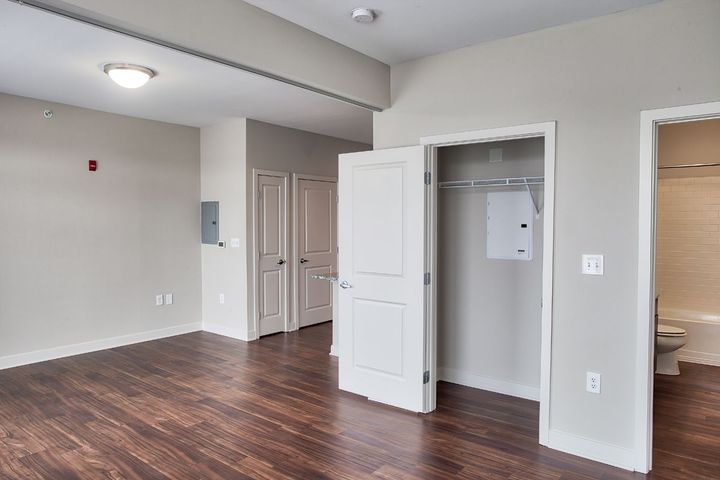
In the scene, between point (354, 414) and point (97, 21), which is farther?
point (354, 414)

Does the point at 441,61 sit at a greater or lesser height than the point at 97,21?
greater

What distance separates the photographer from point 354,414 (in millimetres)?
3523

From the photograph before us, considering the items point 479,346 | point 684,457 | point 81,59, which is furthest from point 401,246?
point 81,59

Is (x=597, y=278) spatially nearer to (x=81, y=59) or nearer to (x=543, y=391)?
(x=543, y=391)

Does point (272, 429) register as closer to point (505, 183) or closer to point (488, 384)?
point (488, 384)

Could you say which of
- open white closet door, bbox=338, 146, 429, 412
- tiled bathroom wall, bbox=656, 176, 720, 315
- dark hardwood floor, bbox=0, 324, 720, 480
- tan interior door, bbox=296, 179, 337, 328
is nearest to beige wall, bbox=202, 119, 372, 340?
tan interior door, bbox=296, 179, 337, 328

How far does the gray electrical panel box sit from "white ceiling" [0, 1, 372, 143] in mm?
1029

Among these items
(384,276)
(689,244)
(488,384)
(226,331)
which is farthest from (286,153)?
(689,244)

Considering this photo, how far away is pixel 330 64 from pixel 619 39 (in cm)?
181

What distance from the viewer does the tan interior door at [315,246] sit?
21.0ft

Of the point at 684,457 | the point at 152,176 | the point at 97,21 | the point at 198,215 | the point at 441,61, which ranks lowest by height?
the point at 684,457

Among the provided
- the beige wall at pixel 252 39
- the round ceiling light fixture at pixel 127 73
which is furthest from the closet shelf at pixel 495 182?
the round ceiling light fixture at pixel 127 73

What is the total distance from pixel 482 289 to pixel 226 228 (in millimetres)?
3308

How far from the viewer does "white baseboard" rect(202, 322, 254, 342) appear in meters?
5.72
